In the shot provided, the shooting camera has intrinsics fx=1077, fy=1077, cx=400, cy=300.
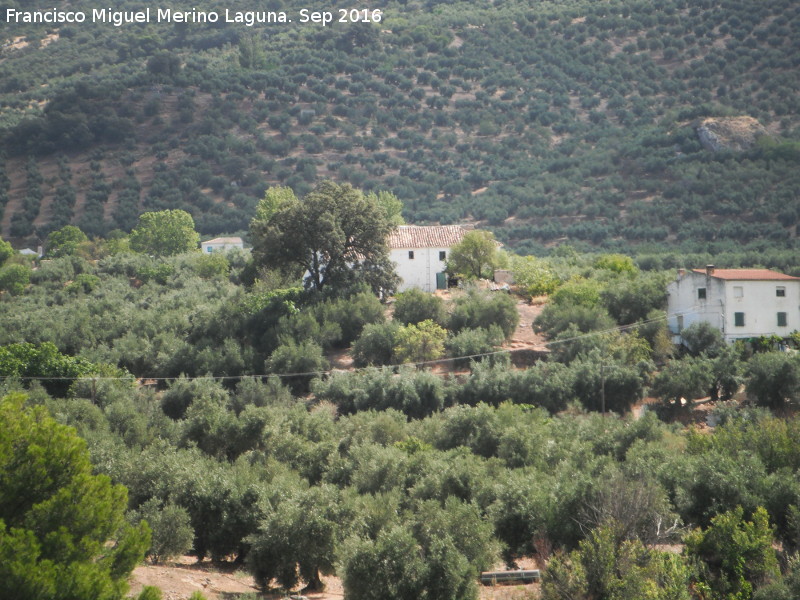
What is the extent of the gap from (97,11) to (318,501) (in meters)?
149

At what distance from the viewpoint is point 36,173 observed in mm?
111000

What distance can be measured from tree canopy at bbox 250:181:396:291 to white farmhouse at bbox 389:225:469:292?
3.80 metres

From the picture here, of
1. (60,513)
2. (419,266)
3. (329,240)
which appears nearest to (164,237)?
(419,266)

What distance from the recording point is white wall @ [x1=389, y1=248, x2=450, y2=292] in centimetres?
6197

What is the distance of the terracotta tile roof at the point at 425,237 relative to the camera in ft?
204

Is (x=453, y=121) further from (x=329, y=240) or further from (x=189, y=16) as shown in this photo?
(x=329, y=240)

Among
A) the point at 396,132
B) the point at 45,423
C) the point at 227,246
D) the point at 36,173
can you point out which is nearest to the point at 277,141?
the point at 396,132

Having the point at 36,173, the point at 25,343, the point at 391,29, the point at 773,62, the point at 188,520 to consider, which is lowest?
the point at 188,520

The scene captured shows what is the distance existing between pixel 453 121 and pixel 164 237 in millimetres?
47641

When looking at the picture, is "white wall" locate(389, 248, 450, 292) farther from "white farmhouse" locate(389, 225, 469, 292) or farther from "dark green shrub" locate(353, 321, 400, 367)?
"dark green shrub" locate(353, 321, 400, 367)

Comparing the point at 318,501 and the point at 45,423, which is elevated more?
the point at 45,423

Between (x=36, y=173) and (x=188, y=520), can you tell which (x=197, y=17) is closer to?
(x=36, y=173)

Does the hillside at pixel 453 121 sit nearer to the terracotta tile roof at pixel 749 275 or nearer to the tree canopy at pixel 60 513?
the terracotta tile roof at pixel 749 275

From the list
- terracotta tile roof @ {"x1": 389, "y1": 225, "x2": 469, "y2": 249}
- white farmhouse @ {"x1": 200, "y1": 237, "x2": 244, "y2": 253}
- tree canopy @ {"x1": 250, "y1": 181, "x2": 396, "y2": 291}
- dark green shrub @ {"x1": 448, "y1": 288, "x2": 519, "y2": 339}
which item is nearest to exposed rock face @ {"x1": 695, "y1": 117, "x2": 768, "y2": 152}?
white farmhouse @ {"x1": 200, "y1": 237, "x2": 244, "y2": 253}
